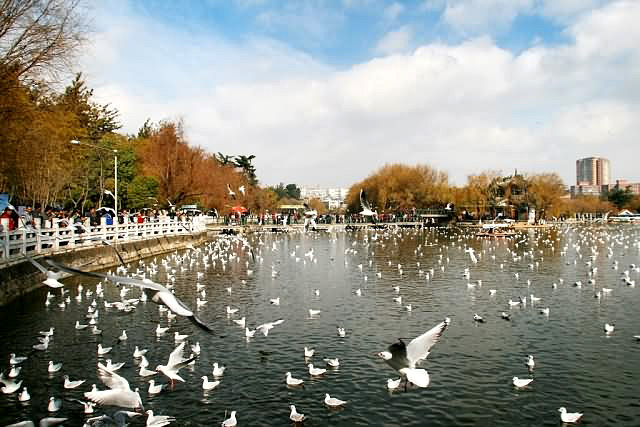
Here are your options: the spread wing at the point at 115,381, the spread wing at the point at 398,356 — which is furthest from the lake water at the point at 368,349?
the spread wing at the point at 398,356

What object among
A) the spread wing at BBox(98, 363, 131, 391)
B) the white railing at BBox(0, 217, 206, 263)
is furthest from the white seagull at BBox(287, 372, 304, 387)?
the white railing at BBox(0, 217, 206, 263)

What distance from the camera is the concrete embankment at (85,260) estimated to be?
18.0 m

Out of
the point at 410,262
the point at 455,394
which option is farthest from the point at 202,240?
the point at 455,394

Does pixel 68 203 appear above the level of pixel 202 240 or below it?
above

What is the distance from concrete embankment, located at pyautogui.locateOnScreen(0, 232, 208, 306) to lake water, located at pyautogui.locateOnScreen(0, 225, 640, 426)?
64cm

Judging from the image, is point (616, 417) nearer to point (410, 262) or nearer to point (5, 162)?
point (410, 262)

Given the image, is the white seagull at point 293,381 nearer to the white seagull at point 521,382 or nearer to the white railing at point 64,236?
the white seagull at point 521,382

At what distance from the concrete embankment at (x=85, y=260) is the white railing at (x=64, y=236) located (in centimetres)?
39

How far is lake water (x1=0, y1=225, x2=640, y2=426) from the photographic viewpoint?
31.3 feet

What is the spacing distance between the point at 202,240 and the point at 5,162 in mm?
25892

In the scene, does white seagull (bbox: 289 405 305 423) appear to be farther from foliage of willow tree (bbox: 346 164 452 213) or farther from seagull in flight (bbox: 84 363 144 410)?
foliage of willow tree (bbox: 346 164 452 213)

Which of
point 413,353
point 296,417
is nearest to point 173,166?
point 296,417

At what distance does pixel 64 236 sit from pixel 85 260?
1539 mm

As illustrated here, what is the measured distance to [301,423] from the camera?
902 centimetres
